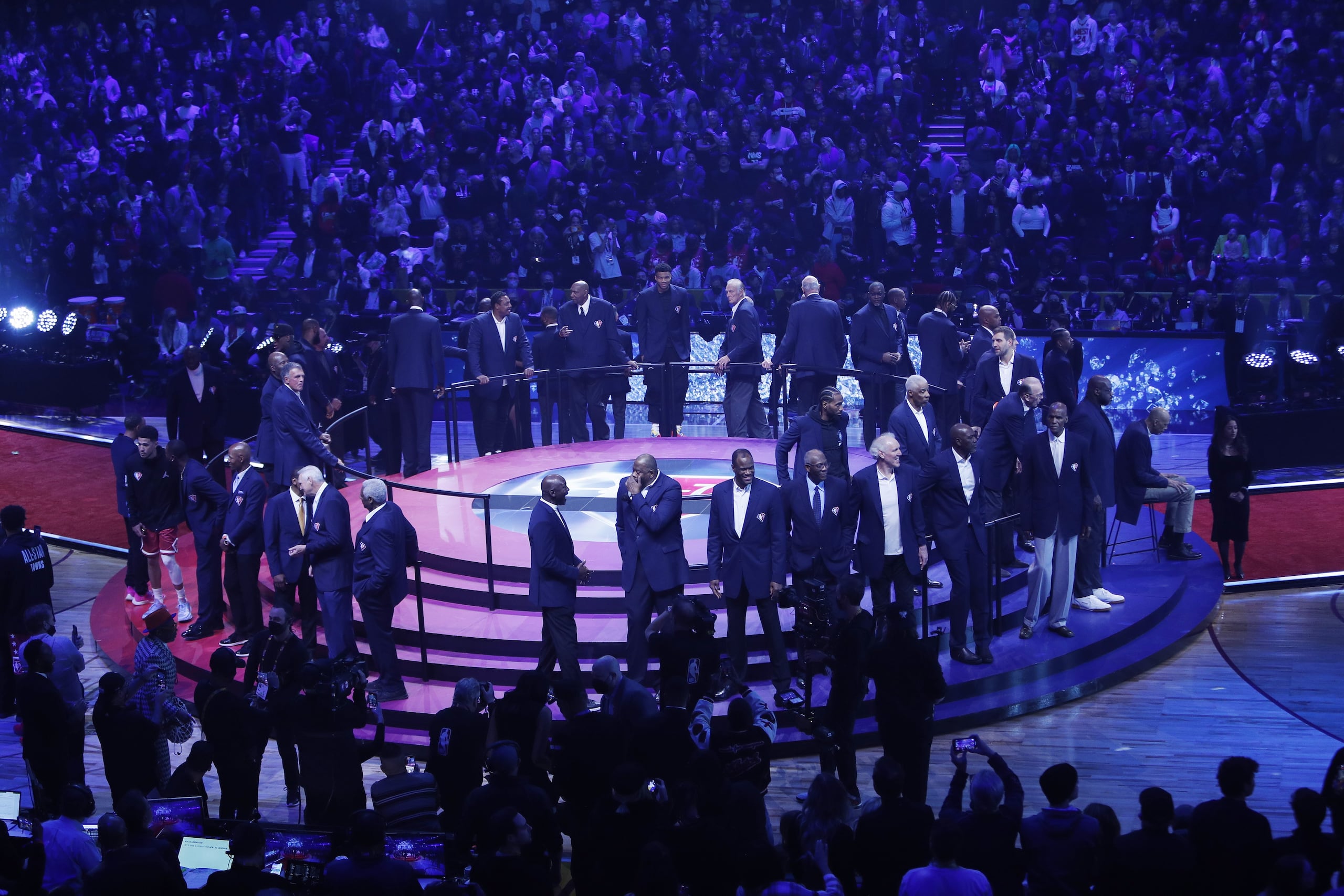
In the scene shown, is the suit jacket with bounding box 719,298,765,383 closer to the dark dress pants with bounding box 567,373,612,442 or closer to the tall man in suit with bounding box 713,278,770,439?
the tall man in suit with bounding box 713,278,770,439

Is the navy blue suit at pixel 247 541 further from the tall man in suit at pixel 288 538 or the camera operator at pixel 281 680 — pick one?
the camera operator at pixel 281 680

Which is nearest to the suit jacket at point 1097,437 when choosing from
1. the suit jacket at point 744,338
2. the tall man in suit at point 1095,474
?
the tall man in suit at point 1095,474

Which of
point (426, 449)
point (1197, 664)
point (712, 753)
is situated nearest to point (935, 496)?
point (1197, 664)

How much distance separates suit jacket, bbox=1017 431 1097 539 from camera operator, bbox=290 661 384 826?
499 centimetres

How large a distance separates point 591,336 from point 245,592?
4894 mm

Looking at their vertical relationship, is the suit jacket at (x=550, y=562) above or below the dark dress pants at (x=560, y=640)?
above

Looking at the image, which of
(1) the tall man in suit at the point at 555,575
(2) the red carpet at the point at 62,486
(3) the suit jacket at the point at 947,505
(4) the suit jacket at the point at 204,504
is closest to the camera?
(1) the tall man in suit at the point at 555,575

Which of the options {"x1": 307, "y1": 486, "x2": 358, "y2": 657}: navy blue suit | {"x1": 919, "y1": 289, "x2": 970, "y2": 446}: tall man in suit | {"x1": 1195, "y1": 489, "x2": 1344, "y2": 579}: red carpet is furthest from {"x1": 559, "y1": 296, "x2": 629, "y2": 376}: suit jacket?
{"x1": 1195, "y1": 489, "x2": 1344, "y2": 579}: red carpet

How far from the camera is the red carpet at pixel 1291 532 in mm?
12297

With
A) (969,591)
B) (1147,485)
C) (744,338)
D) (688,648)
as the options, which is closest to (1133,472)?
(1147,485)

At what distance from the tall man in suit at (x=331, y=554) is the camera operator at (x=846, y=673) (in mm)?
3154

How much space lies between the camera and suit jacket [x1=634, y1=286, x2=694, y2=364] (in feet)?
46.1

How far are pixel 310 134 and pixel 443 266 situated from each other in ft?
15.8

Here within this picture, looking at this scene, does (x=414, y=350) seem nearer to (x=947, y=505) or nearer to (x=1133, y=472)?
(x=947, y=505)
